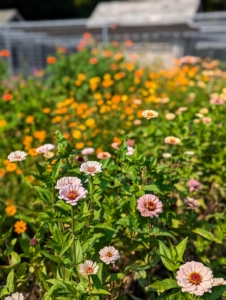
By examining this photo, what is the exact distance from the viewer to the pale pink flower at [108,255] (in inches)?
55.9

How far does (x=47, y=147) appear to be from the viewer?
5.55 ft

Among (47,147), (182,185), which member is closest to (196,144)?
(182,185)

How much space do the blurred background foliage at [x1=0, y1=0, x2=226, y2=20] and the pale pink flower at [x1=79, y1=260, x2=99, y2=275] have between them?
24837 millimetres

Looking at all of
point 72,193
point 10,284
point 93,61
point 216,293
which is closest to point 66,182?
point 72,193

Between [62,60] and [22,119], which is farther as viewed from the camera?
[62,60]

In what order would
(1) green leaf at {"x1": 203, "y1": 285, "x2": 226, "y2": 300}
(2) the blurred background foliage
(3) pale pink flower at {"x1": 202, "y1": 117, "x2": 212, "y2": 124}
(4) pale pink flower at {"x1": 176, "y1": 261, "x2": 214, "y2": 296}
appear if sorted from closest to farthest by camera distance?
(4) pale pink flower at {"x1": 176, "y1": 261, "x2": 214, "y2": 296} → (1) green leaf at {"x1": 203, "y1": 285, "x2": 226, "y2": 300} → (3) pale pink flower at {"x1": 202, "y1": 117, "x2": 212, "y2": 124} → (2) the blurred background foliage

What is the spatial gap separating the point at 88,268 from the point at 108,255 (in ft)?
0.45

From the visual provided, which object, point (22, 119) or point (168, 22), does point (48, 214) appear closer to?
point (22, 119)

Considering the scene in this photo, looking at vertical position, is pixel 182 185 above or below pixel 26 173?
above

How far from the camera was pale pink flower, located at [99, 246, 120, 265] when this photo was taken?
1.42 meters

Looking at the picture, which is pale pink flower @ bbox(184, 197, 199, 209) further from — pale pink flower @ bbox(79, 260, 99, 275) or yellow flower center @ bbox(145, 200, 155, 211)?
pale pink flower @ bbox(79, 260, 99, 275)

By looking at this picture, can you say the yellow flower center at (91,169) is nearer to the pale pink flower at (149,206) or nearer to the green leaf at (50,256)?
the pale pink flower at (149,206)

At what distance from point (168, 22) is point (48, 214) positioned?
37.5 feet

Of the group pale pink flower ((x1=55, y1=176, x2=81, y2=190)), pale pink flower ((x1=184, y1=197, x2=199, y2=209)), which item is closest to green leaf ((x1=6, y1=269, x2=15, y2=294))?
pale pink flower ((x1=55, y1=176, x2=81, y2=190))
